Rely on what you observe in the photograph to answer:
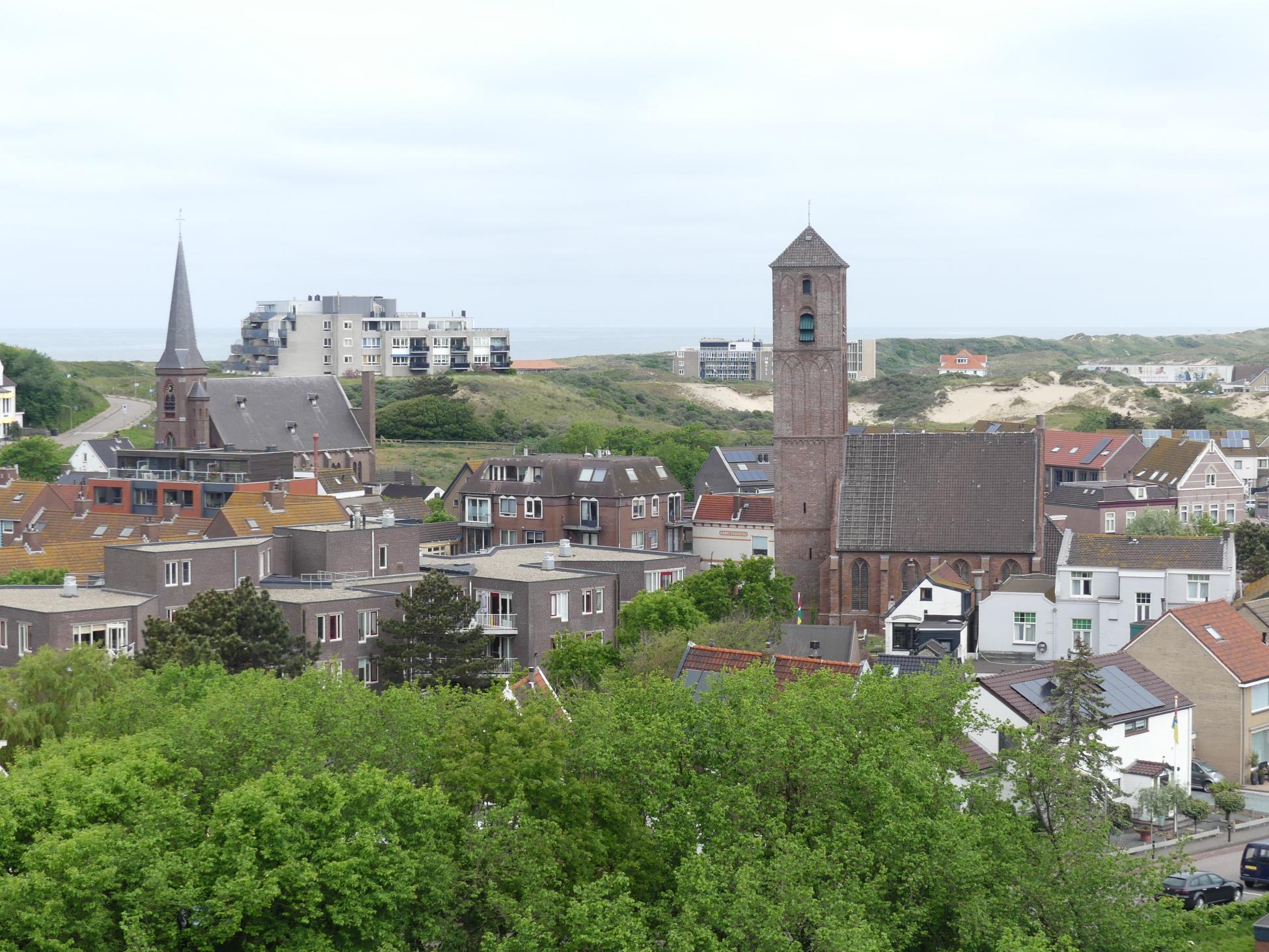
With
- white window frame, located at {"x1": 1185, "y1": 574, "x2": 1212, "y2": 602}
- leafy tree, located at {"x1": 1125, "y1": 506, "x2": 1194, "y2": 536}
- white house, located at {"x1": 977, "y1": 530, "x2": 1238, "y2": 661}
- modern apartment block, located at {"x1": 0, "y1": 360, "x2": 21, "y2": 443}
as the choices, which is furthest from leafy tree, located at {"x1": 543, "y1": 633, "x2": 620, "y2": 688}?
modern apartment block, located at {"x1": 0, "y1": 360, "x2": 21, "y2": 443}

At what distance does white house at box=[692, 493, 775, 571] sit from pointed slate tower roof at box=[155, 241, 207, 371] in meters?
37.8

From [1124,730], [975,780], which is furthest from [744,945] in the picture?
[1124,730]

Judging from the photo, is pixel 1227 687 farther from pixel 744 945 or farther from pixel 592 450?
pixel 592 450

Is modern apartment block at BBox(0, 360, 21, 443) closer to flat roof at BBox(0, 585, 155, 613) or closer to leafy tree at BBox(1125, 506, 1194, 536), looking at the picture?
flat roof at BBox(0, 585, 155, 613)

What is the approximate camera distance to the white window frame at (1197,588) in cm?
5628

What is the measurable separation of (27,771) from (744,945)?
12.6 meters

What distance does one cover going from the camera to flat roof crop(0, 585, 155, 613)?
49.4 meters

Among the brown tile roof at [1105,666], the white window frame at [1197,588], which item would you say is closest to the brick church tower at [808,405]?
the white window frame at [1197,588]

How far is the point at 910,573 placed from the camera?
67938mm

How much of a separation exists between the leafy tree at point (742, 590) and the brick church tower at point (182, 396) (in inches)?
1900

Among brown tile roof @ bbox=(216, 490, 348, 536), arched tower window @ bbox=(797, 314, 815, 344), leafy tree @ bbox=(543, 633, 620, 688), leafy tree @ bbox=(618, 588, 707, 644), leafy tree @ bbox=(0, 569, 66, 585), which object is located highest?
arched tower window @ bbox=(797, 314, 815, 344)

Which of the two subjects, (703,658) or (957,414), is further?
(957,414)

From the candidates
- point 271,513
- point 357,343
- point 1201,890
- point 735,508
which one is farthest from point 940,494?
point 357,343

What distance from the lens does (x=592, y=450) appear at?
124 m
